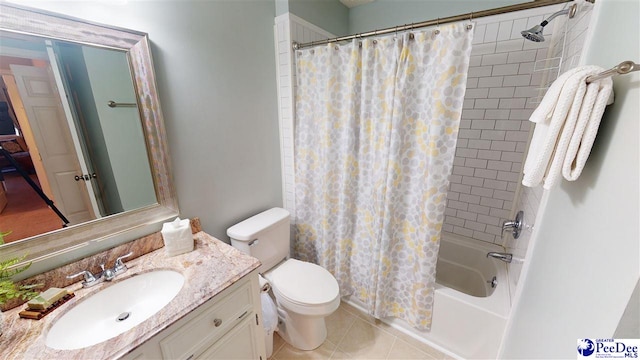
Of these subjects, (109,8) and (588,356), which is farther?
(109,8)

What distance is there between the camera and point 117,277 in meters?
1.03

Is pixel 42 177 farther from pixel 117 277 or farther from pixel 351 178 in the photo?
pixel 351 178

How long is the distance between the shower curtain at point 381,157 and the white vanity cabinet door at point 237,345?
0.78 m

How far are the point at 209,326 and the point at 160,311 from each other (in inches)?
8.2

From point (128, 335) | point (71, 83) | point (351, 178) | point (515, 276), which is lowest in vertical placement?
point (515, 276)

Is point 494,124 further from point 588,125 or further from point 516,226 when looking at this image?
point 588,125

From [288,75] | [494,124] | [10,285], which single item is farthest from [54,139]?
[494,124]

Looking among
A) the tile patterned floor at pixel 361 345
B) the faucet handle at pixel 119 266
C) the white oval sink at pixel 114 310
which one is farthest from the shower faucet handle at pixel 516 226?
the faucet handle at pixel 119 266

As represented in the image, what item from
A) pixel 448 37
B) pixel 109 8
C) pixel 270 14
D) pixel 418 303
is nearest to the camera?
pixel 109 8

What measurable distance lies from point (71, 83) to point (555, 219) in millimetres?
1910

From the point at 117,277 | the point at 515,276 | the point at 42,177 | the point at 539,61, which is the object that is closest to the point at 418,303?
the point at 515,276

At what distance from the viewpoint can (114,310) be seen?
978 millimetres

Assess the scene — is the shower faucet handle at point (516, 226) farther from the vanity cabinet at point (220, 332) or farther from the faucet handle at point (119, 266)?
the faucet handle at point (119, 266)

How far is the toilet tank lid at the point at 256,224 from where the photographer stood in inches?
58.5
